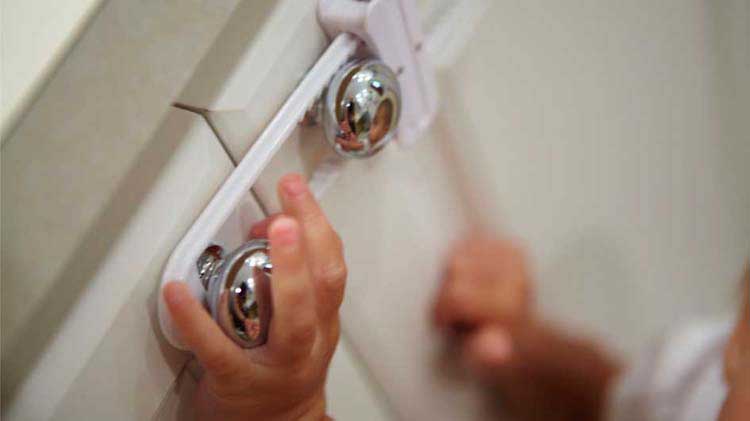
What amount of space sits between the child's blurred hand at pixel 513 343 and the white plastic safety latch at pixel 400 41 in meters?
0.16

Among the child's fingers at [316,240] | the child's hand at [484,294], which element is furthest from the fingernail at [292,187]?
the child's hand at [484,294]

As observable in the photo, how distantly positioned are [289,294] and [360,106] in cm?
11

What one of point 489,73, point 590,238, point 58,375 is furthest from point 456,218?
point 58,375

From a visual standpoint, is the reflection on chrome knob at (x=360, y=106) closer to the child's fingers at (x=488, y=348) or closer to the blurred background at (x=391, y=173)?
the blurred background at (x=391, y=173)

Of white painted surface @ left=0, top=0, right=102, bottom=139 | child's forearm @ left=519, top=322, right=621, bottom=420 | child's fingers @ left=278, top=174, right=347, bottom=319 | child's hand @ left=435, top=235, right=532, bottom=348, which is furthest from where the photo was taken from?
child's forearm @ left=519, top=322, right=621, bottom=420

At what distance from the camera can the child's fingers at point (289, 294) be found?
0.26m

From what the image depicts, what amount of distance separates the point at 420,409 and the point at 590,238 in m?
0.27

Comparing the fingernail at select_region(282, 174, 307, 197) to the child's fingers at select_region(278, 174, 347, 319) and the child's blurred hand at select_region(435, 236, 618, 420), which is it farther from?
the child's blurred hand at select_region(435, 236, 618, 420)

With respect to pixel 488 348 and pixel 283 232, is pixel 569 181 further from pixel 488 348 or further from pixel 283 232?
pixel 283 232

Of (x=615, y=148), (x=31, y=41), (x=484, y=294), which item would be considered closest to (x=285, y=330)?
(x=31, y=41)

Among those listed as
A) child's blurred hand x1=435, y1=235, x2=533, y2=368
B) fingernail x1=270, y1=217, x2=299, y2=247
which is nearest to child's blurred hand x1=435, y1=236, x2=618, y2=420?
child's blurred hand x1=435, y1=235, x2=533, y2=368

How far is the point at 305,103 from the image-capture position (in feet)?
0.96

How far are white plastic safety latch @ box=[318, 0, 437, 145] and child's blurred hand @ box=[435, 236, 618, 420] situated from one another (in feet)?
0.51

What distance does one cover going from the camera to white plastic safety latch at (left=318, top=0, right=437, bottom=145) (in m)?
0.31
